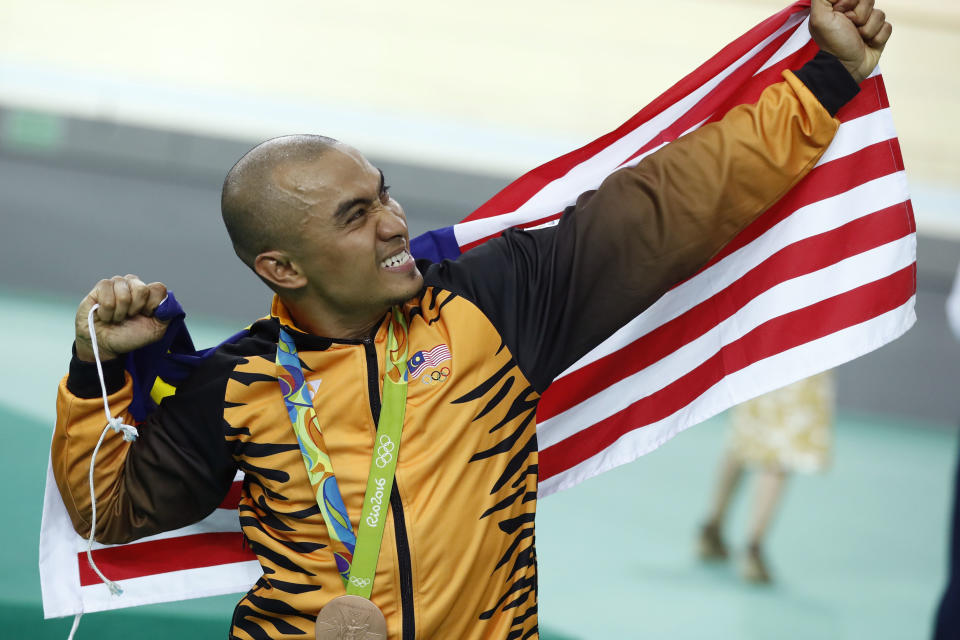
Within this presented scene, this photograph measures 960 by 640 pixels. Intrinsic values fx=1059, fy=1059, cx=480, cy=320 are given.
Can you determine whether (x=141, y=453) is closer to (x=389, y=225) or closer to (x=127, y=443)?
(x=127, y=443)

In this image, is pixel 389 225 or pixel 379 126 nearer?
pixel 389 225

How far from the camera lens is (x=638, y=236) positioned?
179 centimetres

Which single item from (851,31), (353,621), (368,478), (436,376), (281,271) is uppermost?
(851,31)

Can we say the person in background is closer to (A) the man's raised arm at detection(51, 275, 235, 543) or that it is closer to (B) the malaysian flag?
(B) the malaysian flag

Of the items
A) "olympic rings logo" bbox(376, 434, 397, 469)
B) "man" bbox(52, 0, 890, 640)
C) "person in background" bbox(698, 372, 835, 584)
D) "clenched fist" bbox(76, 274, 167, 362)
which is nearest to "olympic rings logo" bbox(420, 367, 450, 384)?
"man" bbox(52, 0, 890, 640)

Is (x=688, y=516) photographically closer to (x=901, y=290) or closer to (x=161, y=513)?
(x=901, y=290)

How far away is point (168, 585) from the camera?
2.04m

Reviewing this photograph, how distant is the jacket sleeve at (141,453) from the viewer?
5.73 ft

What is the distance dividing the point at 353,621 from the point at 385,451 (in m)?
0.27

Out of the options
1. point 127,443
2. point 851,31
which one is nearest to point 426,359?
point 127,443

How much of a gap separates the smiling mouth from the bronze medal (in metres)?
0.53

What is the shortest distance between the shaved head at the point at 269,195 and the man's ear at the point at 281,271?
0.05 feet

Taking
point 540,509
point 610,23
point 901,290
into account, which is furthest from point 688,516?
point 610,23

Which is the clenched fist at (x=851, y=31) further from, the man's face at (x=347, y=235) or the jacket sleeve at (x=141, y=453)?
the jacket sleeve at (x=141, y=453)
